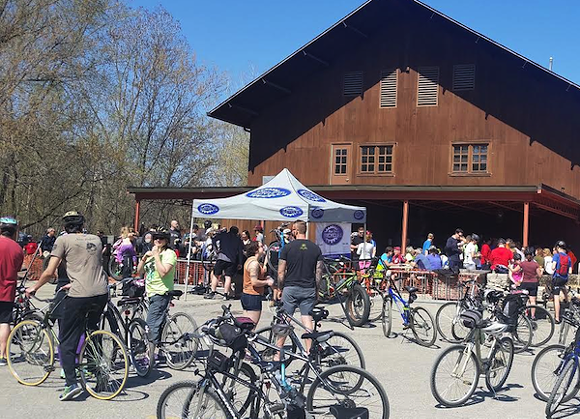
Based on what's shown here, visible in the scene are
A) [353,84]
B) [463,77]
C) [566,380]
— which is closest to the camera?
[566,380]

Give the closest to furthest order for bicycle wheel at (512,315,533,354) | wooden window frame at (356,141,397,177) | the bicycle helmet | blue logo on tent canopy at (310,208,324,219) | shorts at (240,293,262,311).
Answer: the bicycle helmet, shorts at (240,293,262,311), bicycle wheel at (512,315,533,354), blue logo on tent canopy at (310,208,324,219), wooden window frame at (356,141,397,177)

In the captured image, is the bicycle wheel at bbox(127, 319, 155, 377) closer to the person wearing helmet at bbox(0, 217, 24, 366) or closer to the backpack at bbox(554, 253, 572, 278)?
the person wearing helmet at bbox(0, 217, 24, 366)

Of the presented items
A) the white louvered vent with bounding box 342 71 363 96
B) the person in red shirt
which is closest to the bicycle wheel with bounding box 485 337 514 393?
the person in red shirt

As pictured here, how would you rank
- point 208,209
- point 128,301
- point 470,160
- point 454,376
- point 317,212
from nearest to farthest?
point 454,376
point 128,301
point 317,212
point 208,209
point 470,160

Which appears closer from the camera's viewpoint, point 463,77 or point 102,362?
point 102,362

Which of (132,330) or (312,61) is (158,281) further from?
(312,61)

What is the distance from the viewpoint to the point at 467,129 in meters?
24.3

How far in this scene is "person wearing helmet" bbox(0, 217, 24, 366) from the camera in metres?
7.68

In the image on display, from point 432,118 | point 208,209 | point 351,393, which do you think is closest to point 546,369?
point 351,393

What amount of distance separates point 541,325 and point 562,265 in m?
3.09

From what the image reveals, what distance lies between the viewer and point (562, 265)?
1362 cm

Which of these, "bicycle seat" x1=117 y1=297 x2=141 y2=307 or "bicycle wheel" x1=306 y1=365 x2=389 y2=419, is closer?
"bicycle wheel" x1=306 y1=365 x2=389 y2=419

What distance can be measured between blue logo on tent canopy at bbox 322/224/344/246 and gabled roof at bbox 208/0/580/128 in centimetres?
1070

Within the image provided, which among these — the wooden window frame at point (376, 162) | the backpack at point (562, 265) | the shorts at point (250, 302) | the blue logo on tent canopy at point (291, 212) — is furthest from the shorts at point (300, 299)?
the wooden window frame at point (376, 162)
